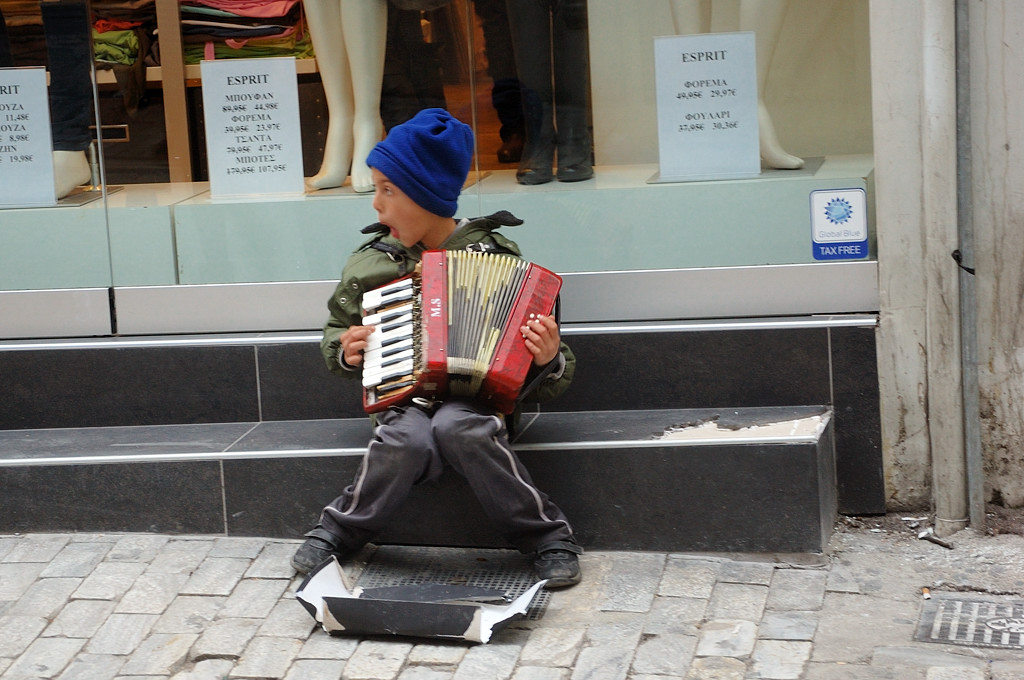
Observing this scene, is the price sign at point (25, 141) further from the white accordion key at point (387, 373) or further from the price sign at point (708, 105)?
the price sign at point (708, 105)

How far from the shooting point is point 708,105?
4551 millimetres

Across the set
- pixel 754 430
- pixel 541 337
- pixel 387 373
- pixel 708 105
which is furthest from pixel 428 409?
pixel 708 105

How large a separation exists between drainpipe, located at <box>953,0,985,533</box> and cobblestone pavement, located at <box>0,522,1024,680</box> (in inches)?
7.7

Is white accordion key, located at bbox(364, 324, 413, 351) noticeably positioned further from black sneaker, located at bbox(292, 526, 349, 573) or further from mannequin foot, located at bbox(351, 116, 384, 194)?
mannequin foot, located at bbox(351, 116, 384, 194)

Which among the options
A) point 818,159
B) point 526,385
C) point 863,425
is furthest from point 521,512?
point 818,159

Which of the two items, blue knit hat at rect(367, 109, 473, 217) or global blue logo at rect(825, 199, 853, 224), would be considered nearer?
blue knit hat at rect(367, 109, 473, 217)

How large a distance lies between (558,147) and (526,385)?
3.86ft

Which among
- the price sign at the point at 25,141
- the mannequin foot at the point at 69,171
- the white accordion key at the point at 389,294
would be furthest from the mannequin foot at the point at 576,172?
the price sign at the point at 25,141

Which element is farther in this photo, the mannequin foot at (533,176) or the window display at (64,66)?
the window display at (64,66)

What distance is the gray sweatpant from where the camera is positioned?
3.75 meters

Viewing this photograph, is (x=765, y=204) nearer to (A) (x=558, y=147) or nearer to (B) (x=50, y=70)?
(A) (x=558, y=147)

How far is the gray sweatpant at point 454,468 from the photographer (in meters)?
3.75

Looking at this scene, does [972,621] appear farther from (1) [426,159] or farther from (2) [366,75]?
(2) [366,75]

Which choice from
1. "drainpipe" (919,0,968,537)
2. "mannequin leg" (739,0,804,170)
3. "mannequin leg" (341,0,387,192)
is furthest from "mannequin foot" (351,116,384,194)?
"drainpipe" (919,0,968,537)
